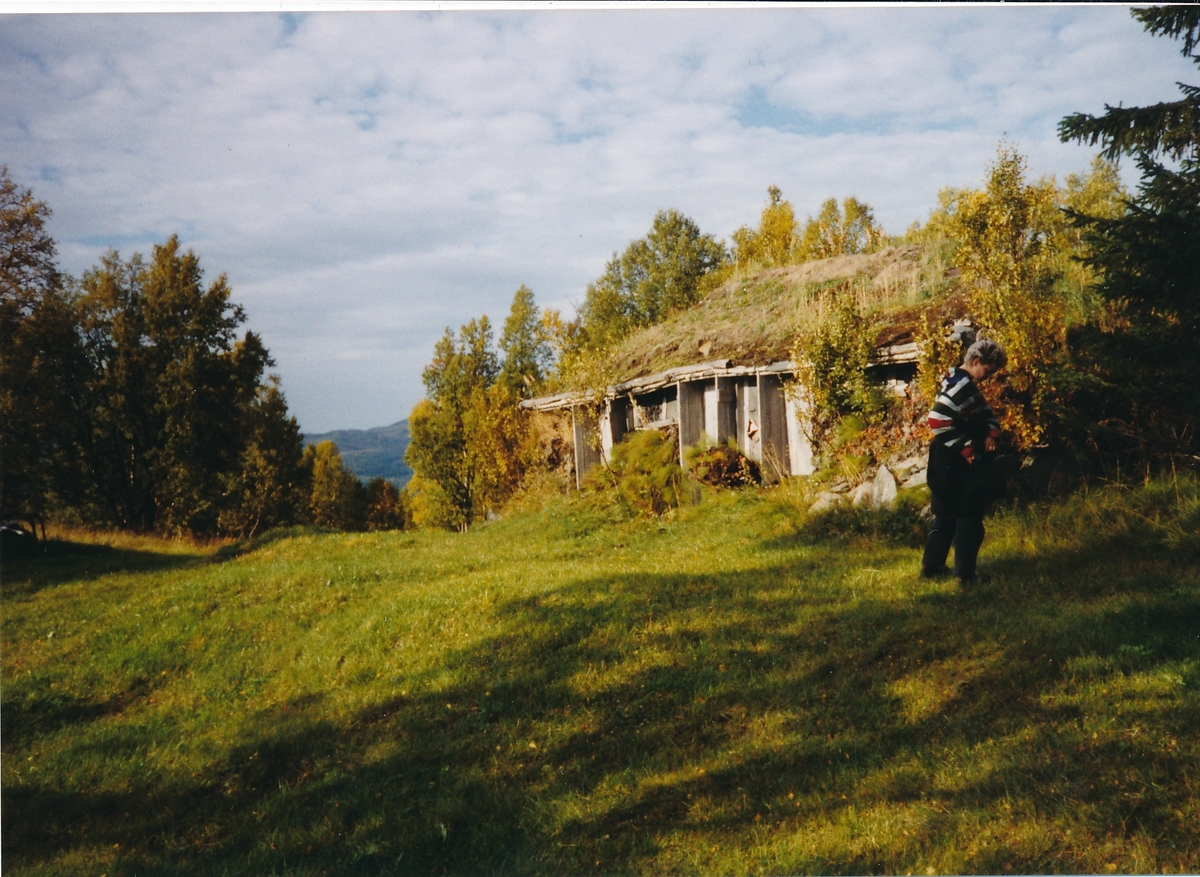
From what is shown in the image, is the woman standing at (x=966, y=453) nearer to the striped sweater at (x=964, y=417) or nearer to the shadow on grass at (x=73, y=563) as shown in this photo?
the striped sweater at (x=964, y=417)

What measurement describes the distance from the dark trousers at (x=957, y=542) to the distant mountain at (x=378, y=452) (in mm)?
24805

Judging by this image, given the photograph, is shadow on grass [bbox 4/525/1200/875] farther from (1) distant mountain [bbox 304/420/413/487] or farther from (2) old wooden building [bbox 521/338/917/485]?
(1) distant mountain [bbox 304/420/413/487]

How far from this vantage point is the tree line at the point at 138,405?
10.7m

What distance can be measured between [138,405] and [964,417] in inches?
854

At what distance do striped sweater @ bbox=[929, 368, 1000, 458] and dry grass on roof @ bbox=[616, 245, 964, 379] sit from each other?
5236mm

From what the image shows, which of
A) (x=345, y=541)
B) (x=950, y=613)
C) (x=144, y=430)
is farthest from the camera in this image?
(x=144, y=430)

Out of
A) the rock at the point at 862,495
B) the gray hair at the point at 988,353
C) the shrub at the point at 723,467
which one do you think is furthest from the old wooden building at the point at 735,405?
the gray hair at the point at 988,353

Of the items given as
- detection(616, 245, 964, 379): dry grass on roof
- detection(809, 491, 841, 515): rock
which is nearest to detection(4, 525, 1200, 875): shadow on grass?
detection(809, 491, 841, 515): rock

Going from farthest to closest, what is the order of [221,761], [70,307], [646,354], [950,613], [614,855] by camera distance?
[646,354], [70,307], [950,613], [221,761], [614,855]

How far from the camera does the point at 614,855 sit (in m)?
4.07

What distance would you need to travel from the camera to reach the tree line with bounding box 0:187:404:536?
10727 millimetres

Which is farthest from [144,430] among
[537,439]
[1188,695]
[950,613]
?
[1188,695]

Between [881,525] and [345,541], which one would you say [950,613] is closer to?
[881,525]

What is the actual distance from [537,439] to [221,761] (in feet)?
62.5
